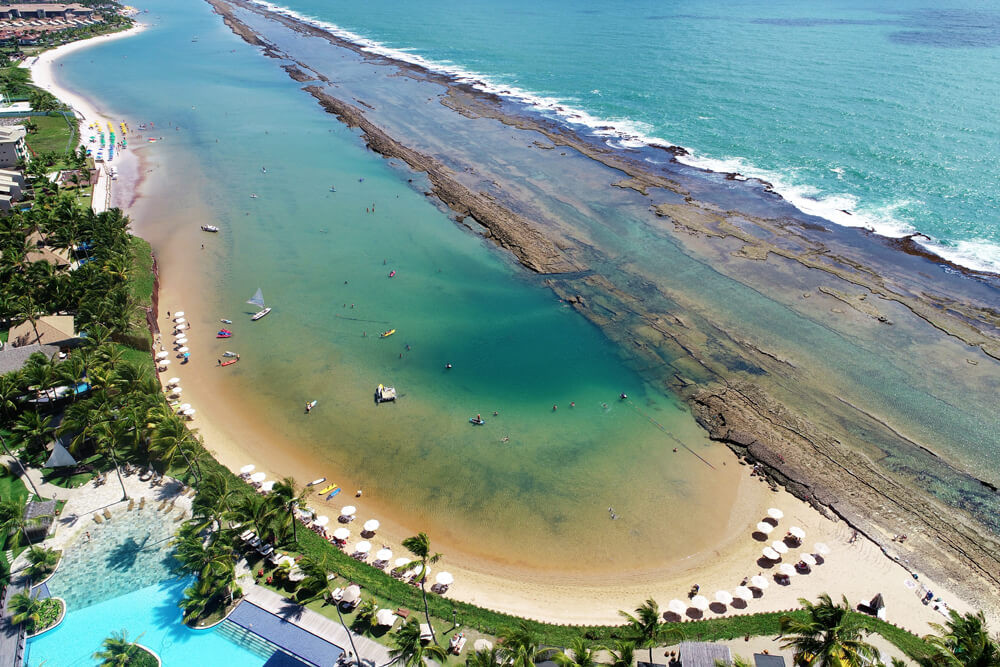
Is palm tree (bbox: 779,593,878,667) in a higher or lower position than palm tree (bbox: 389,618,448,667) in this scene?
higher

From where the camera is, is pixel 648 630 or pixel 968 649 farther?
pixel 648 630

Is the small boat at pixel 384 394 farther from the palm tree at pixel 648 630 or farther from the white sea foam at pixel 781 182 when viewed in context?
the white sea foam at pixel 781 182

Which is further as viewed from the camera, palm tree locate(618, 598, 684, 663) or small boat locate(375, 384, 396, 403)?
small boat locate(375, 384, 396, 403)

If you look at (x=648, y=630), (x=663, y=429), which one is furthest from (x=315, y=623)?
(x=663, y=429)

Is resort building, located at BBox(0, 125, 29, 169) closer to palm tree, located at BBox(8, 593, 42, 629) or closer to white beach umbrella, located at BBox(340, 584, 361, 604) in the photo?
palm tree, located at BBox(8, 593, 42, 629)

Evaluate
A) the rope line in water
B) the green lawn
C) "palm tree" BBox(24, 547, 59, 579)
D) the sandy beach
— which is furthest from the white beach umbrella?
the green lawn

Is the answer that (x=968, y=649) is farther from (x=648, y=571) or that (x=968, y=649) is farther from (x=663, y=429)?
(x=663, y=429)

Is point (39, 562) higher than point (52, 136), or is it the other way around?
point (52, 136)
